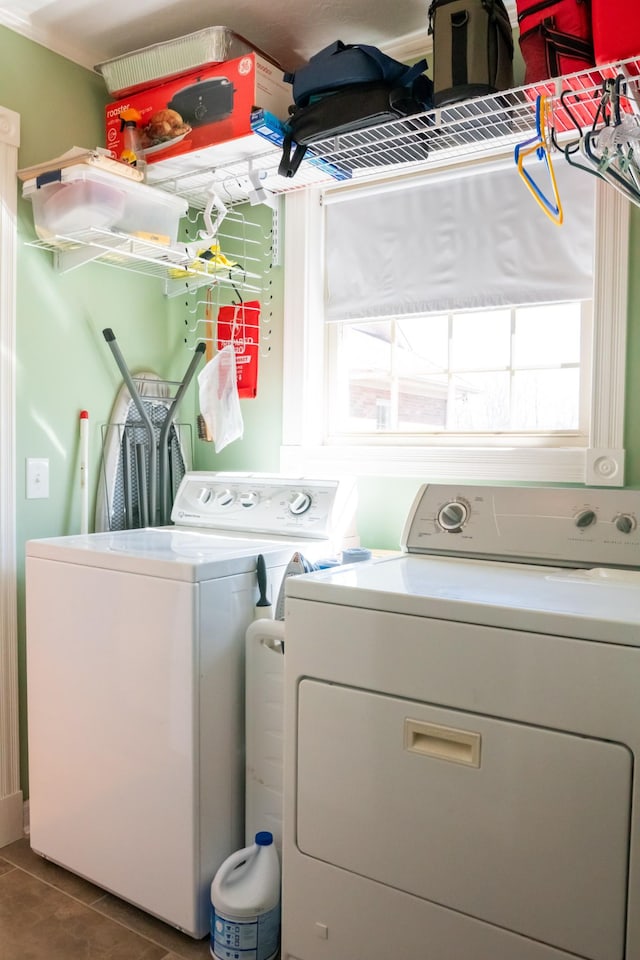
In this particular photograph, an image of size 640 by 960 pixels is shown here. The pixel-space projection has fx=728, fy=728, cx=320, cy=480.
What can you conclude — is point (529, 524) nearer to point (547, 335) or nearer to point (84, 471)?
point (547, 335)

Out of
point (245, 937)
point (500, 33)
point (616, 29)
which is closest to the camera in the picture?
point (616, 29)

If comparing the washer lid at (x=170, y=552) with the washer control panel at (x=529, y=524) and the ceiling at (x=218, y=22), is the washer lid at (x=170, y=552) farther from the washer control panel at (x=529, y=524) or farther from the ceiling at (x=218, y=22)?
the ceiling at (x=218, y=22)

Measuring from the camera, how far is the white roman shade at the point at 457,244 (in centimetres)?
215

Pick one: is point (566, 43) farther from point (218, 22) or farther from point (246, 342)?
point (246, 342)

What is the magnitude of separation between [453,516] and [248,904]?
1.06 m

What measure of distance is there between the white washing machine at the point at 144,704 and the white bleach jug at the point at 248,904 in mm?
86

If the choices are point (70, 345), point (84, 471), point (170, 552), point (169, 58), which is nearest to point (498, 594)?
point (170, 552)

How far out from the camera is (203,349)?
2711mm

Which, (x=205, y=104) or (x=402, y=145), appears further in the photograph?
(x=205, y=104)

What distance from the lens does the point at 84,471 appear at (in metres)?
2.46

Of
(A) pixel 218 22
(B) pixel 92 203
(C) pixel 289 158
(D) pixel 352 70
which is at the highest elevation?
(A) pixel 218 22

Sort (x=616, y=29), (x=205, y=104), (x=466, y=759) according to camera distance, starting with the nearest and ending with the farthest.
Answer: (x=466, y=759), (x=616, y=29), (x=205, y=104)

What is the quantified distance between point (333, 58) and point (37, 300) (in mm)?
1170

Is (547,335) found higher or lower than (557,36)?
lower
